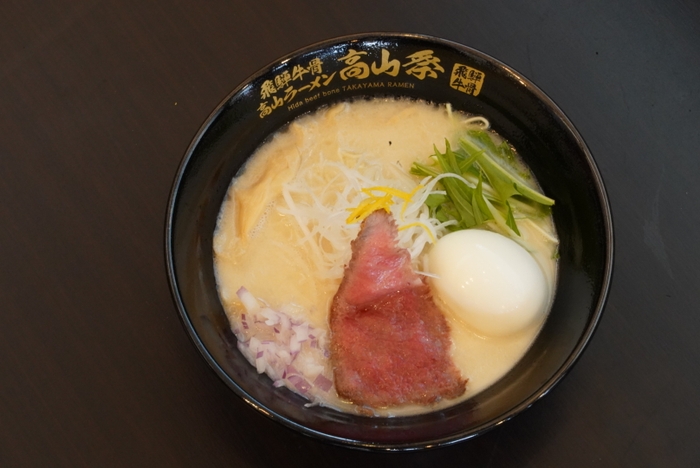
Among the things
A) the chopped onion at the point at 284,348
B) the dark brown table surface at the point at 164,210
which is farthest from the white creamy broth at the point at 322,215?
the dark brown table surface at the point at 164,210

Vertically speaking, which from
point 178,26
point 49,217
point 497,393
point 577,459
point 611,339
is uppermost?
point 178,26

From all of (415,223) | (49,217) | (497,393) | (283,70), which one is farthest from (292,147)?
(497,393)

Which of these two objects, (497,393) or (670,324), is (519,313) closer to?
(497,393)

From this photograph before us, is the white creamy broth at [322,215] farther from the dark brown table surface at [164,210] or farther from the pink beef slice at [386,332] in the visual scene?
the dark brown table surface at [164,210]

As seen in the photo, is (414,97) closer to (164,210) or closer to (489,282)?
(489,282)

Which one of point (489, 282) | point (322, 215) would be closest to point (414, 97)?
point (322, 215)

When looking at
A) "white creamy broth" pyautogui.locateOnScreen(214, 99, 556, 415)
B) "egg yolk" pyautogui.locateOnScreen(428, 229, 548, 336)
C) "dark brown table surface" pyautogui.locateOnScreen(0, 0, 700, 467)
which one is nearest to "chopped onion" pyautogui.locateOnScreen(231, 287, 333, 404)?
"white creamy broth" pyautogui.locateOnScreen(214, 99, 556, 415)
